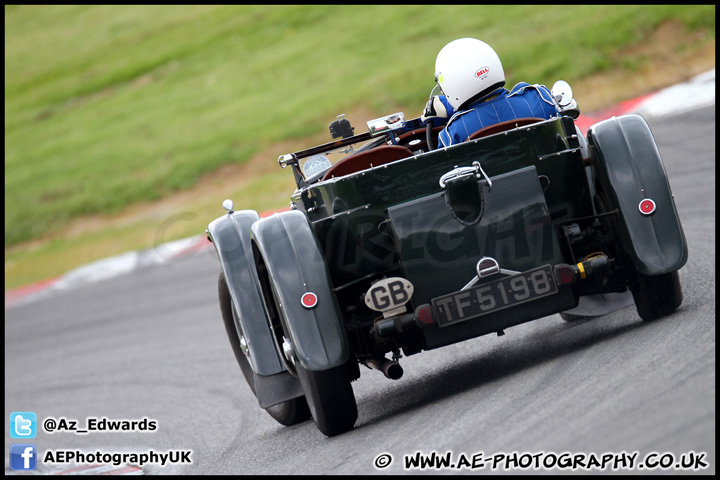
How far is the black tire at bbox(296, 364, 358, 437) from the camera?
5426mm

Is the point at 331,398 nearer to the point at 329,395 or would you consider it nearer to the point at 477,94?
the point at 329,395

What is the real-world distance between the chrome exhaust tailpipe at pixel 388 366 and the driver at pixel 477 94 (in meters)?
1.46

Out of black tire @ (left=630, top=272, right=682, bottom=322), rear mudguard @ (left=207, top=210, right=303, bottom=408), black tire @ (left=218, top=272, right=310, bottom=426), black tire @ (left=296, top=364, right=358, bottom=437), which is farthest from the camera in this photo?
black tire @ (left=218, top=272, right=310, bottom=426)

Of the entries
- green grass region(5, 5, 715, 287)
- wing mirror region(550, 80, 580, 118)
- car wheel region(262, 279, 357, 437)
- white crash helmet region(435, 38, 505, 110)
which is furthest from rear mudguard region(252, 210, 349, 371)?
green grass region(5, 5, 715, 287)

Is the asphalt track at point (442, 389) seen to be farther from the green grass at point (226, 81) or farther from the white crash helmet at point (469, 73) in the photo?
the green grass at point (226, 81)

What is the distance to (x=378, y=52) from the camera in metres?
29.7

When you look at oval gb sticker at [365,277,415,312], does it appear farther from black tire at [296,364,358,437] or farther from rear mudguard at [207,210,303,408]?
rear mudguard at [207,210,303,408]

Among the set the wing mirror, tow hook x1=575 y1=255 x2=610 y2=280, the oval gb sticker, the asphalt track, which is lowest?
the asphalt track

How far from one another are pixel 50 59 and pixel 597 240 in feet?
152

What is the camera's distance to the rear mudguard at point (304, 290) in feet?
17.4

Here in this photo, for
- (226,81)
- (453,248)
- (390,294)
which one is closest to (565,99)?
(453,248)

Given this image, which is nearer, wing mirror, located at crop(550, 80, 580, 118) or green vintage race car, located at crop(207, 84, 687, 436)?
green vintage race car, located at crop(207, 84, 687, 436)

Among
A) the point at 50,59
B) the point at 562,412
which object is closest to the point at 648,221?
the point at 562,412

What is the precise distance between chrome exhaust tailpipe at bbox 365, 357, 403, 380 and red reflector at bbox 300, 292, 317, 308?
1.89 feet
